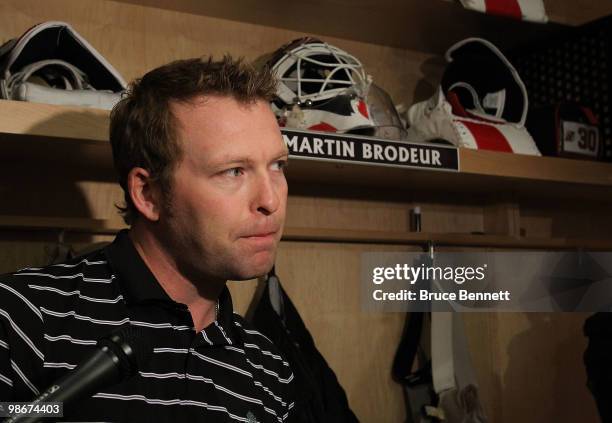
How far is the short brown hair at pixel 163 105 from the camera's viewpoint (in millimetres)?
918

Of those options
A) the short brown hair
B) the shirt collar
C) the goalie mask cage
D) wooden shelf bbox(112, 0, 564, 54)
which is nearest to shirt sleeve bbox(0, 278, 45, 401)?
the shirt collar

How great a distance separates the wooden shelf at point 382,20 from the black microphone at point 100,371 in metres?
1.00

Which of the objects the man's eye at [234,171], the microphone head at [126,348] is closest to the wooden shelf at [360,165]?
the man's eye at [234,171]

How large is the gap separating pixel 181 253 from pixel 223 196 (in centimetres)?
10

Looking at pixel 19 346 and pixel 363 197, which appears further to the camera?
pixel 363 197

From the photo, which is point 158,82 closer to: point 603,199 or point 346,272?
point 346,272

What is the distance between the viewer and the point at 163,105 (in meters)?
0.94

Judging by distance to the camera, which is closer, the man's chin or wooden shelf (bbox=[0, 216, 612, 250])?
the man's chin

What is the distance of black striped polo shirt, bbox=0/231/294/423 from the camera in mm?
769
